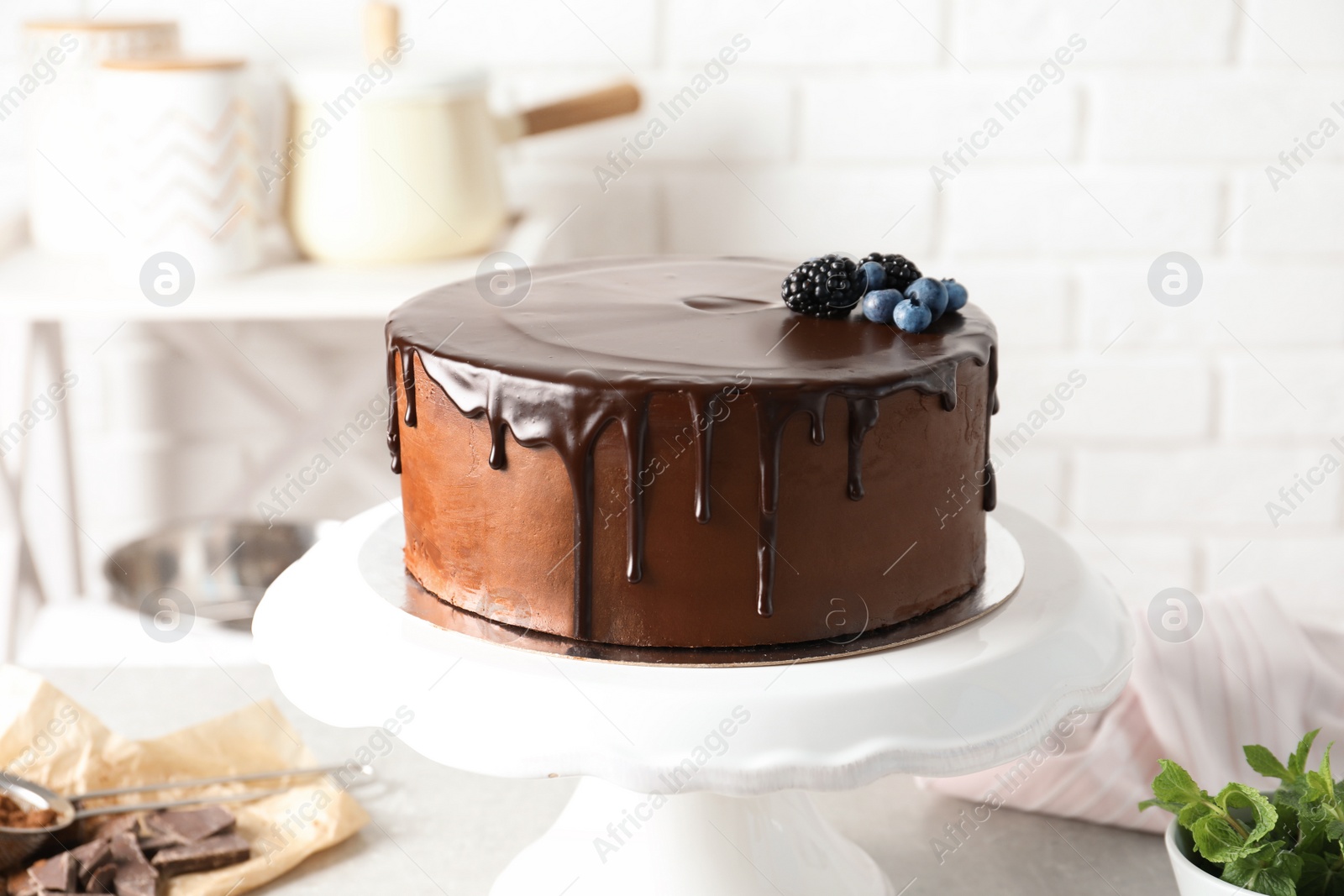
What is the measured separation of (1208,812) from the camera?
0.81 m

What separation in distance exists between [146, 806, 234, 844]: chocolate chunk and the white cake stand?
0.22 meters

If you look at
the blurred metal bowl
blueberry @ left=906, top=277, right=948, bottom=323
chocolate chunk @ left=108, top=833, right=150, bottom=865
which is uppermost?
blueberry @ left=906, top=277, right=948, bottom=323

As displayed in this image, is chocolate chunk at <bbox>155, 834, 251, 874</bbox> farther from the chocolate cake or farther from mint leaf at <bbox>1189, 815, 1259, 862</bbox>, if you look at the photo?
mint leaf at <bbox>1189, 815, 1259, 862</bbox>

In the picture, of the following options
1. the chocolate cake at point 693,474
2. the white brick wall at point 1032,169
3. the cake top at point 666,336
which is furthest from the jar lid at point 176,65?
the chocolate cake at point 693,474

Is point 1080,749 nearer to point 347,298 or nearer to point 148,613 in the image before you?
point 347,298

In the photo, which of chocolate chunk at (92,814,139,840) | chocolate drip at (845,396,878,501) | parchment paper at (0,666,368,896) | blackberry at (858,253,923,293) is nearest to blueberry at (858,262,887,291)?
blackberry at (858,253,923,293)

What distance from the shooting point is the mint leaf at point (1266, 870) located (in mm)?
774

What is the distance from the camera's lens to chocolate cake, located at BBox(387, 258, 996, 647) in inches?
30.0

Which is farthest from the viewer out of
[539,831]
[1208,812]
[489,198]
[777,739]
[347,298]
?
[489,198]

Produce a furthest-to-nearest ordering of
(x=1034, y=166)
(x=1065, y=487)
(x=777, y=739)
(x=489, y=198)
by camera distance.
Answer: (x=1065, y=487) → (x=1034, y=166) → (x=489, y=198) → (x=777, y=739)

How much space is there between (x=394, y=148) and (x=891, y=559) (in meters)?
0.82

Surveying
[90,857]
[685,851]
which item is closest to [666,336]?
[685,851]

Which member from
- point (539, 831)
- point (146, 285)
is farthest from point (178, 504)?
point (539, 831)

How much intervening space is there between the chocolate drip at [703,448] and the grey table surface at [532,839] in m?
0.40
